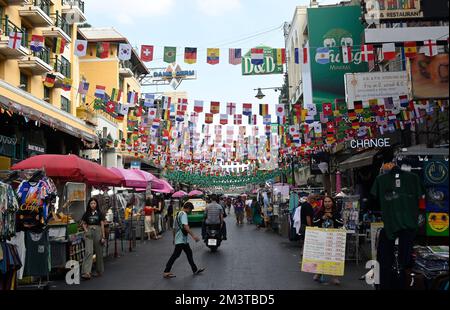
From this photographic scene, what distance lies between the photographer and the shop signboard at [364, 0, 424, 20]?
Answer: 11.3 m

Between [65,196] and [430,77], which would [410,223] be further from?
[65,196]

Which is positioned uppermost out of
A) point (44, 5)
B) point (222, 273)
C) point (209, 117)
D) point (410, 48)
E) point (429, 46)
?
point (44, 5)

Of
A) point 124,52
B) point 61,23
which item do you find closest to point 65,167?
point 124,52

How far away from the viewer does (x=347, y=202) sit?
1362 cm

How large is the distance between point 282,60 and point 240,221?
18669 millimetres

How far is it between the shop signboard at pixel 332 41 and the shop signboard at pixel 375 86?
561 cm

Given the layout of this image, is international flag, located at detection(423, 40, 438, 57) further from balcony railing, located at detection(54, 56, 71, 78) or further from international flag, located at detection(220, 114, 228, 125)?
balcony railing, located at detection(54, 56, 71, 78)

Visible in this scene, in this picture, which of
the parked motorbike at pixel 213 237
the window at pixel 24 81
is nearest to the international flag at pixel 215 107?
the parked motorbike at pixel 213 237

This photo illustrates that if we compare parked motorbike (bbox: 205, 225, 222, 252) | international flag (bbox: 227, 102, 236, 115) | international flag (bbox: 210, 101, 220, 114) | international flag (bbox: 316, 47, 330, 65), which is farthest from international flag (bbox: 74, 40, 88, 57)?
international flag (bbox: 227, 102, 236, 115)

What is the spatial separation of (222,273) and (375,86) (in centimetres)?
945

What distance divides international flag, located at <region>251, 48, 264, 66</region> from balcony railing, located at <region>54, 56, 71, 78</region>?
1650 centimetres

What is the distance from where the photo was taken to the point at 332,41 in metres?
24.7
